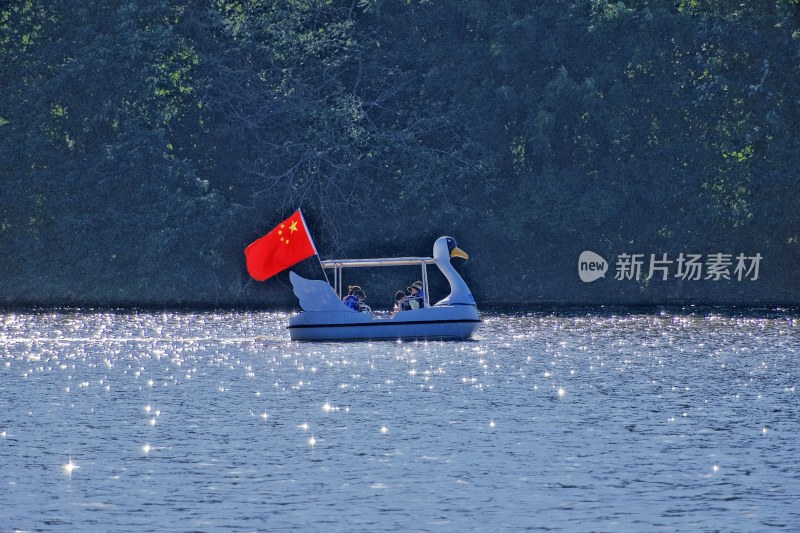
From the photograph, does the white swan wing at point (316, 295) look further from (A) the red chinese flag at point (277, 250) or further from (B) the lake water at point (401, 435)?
(B) the lake water at point (401, 435)

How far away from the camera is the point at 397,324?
39.3m

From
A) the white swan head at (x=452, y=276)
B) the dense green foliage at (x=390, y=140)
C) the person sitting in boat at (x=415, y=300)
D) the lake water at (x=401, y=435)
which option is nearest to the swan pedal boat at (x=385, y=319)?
the white swan head at (x=452, y=276)

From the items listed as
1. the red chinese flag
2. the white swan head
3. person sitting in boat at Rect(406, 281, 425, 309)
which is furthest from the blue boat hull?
the red chinese flag

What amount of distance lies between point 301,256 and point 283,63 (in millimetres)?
25305

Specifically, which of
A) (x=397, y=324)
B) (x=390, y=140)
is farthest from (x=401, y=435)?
(x=390, y=140)

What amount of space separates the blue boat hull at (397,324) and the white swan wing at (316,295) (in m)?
0.16

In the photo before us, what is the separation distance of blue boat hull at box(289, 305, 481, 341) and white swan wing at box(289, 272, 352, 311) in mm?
156

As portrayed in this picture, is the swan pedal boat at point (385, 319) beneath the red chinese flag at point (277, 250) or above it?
beneath

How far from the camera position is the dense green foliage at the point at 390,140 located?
201ft

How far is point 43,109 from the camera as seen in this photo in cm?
6303

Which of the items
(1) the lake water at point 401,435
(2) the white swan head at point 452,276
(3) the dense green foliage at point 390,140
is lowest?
(1) the lake water at point 401,435

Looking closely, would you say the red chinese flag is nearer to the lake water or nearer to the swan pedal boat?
the swan pedal boat

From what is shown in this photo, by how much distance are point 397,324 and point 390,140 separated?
23.4 metres

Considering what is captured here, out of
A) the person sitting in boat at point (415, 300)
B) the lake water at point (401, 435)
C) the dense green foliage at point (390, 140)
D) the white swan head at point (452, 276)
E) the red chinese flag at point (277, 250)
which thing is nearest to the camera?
the lake water at point (401, 435)
